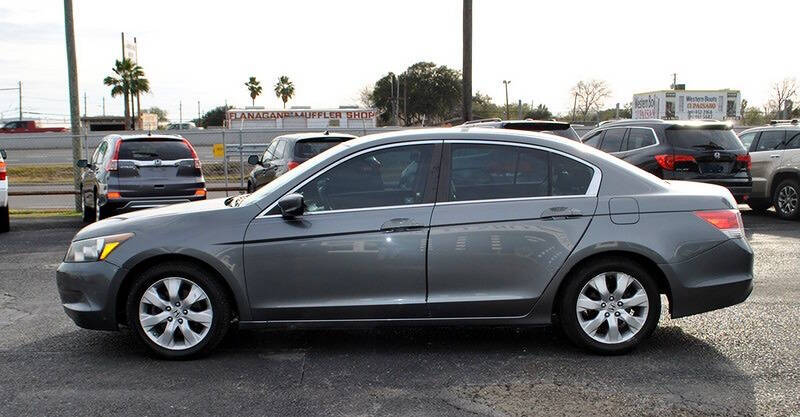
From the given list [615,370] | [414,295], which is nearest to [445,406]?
[414,295]

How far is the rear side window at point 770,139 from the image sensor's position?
43.0ft

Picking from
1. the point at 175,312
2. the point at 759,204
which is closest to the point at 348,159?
the point at 175,312

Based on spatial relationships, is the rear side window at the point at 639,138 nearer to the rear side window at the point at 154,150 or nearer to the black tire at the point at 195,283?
the rear side window at the point at 154,150

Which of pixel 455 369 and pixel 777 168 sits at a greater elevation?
pixel 777 168

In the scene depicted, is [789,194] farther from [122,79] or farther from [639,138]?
[122,79]

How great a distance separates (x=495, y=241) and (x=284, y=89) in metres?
74.4

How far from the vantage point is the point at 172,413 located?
4.20m

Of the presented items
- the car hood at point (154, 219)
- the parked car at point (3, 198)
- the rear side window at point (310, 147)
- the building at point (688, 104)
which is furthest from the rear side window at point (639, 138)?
the building at point (688, 104)

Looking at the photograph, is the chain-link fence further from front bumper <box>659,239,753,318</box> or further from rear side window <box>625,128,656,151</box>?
front bumper <box>659,239,753,318</box>

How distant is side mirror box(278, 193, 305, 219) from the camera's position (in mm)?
4977

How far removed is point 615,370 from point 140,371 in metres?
3.13

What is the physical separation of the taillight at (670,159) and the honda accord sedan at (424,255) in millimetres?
6665

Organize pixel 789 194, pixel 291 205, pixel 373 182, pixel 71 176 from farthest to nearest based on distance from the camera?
pixel 71 176
pixel 789 194
pixel 373 182
pixel 291 205

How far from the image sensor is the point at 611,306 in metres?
5.12
